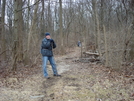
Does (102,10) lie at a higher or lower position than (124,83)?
higher

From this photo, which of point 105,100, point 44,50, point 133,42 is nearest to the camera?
point 105,100

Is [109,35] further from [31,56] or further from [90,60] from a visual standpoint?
[31,56]

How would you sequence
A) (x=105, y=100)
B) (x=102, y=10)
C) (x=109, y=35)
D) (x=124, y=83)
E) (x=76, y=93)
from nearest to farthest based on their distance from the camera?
(x=105, y=100) < (x=76, y=93) < (x=124, y=83) < (x=109, y=35) < (x=102, y=10)

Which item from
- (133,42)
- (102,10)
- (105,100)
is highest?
(102,10)

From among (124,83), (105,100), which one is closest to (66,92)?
(105,100)

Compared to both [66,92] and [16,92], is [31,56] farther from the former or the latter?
[66,92]

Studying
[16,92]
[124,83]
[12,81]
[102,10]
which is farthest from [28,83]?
[102,10]

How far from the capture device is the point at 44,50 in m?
6.21

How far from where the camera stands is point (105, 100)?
3.70m

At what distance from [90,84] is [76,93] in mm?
1130

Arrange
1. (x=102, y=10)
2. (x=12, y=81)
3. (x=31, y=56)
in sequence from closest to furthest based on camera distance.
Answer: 1. (x=12, y=81)
2. (x=31, y=56)
3. (x=102, y=10)

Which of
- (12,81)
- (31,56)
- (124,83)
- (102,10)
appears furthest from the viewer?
(102,10)

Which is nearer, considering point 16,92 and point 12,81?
point 16,92

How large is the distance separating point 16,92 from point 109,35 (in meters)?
5.23
